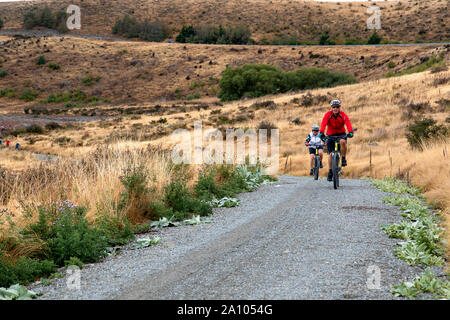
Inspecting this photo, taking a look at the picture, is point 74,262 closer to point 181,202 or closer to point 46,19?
point 181,202

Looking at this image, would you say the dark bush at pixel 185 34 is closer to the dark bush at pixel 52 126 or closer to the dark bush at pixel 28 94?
the dark bush at pixel 28 94

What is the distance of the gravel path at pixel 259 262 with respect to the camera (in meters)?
4.45

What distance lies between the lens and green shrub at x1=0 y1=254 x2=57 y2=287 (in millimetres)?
5011

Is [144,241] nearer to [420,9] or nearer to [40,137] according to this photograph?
[40,137]

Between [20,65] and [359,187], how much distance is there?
8432cm

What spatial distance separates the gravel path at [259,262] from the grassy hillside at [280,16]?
83.2 m

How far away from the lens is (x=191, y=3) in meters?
120

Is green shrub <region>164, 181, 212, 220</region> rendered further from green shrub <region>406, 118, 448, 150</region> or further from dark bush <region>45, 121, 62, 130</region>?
dark bush <region>45, 121, 62, 130</region>

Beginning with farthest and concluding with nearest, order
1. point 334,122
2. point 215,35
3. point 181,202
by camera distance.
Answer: point 215,35, point 334,122, point 181,202

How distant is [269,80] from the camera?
5900 cm

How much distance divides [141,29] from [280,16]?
103 feet

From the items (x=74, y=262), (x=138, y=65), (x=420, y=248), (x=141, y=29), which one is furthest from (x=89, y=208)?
(x=141, y=29)

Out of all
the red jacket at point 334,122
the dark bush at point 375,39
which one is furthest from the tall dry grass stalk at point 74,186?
the dark bush at point 375,39

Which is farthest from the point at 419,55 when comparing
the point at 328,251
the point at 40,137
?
the point at 328,251
